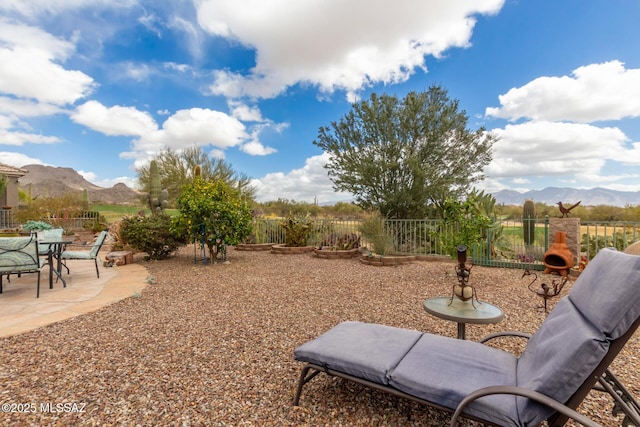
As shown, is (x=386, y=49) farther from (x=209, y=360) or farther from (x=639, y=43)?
(x=209, y=360)

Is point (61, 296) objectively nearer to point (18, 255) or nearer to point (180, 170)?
point (18, 255)

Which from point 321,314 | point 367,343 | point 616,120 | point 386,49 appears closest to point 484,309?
point 367,343

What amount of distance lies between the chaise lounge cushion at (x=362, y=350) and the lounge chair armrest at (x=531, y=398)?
1.47 ft

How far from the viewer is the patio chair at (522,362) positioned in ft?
4.44

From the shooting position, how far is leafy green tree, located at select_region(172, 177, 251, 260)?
6969mm

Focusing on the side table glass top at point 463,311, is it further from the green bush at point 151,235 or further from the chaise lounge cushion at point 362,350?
the green bush at point 151,235

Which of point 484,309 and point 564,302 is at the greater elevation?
point 564,302

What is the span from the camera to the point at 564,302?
1959mm

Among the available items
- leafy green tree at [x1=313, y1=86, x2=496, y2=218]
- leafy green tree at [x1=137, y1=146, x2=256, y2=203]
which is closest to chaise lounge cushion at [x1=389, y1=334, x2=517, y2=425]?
leafy green tree at [x1=313, y1=86, x2=496, y2=218]

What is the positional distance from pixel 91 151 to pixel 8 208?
4.64 m

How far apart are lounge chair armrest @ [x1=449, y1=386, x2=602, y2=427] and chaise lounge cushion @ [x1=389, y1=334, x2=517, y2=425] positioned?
10cm

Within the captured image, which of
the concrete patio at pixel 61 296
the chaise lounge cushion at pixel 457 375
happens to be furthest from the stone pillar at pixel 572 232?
the concrete patio at pixel 61 296

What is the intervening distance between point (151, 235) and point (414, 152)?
884cm

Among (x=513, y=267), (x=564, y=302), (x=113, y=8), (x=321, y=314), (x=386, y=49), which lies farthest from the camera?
(x=386, y=49)
